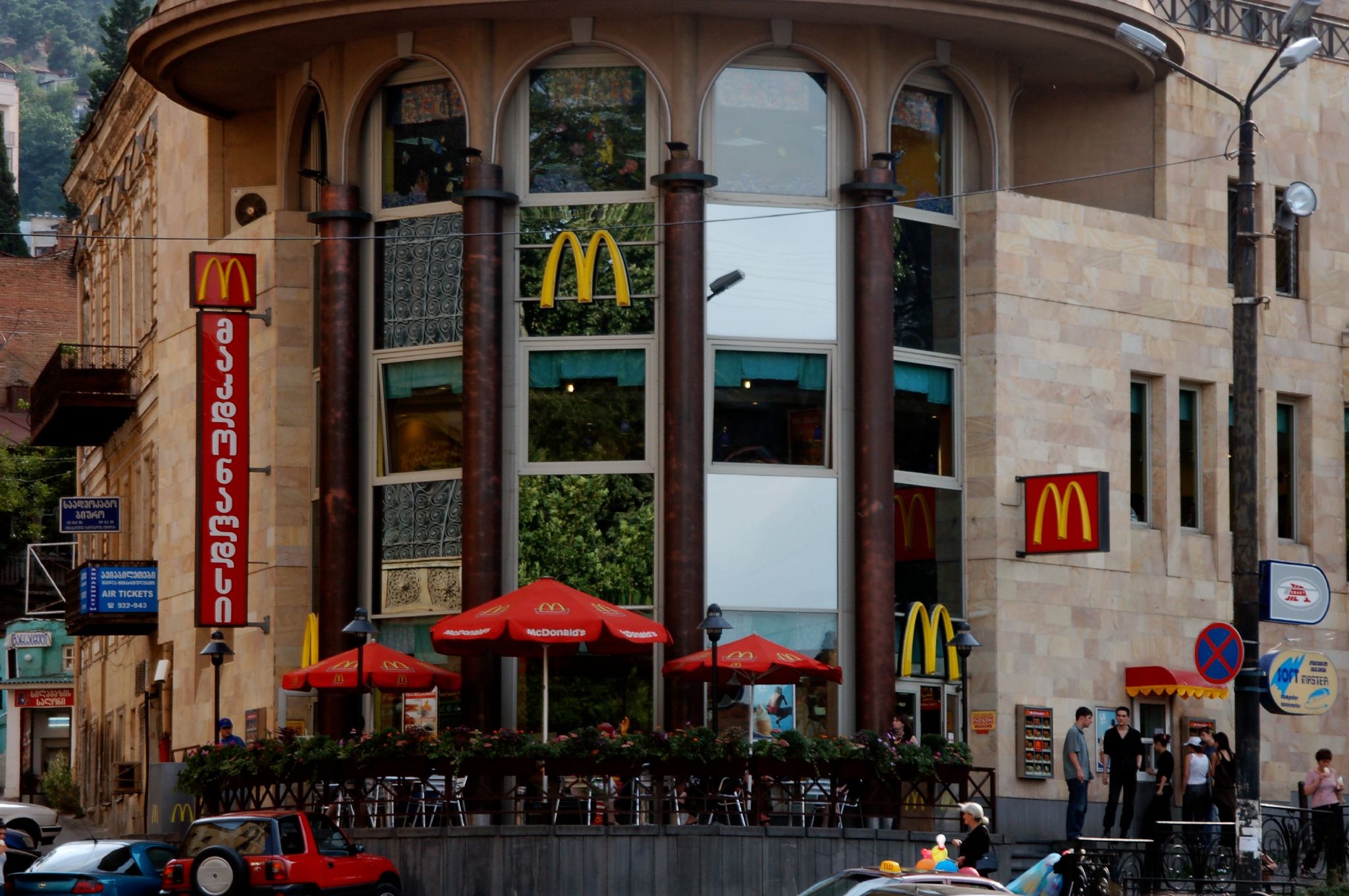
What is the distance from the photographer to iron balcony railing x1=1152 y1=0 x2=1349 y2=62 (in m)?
35.3

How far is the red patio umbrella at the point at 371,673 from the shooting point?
28.4 m

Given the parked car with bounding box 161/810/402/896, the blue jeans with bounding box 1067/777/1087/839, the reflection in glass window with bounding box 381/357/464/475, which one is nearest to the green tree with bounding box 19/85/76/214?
the reflection in glass window with bounding box 381/357/464/475

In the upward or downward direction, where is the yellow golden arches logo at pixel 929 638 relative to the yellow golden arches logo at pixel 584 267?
downward

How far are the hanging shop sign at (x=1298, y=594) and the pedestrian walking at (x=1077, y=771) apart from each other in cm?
316

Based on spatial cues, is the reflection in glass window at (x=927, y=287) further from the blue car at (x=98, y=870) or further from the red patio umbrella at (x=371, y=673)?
the blue car at (x=98, y=870)

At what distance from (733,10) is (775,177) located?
2417 mm

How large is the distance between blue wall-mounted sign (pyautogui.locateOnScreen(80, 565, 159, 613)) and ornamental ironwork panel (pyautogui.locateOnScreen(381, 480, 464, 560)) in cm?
975

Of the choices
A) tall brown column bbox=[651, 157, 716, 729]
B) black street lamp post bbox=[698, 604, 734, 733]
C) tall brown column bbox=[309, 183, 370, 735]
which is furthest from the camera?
tall brown column bbox=[309, 183, 370, 735]

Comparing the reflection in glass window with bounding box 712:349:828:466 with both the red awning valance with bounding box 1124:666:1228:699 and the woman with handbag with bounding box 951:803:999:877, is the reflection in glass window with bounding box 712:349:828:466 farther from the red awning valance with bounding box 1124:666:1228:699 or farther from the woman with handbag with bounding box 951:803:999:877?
the woman with handbag with bounding box 951:803:999:877

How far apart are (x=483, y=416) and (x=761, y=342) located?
4029 mm

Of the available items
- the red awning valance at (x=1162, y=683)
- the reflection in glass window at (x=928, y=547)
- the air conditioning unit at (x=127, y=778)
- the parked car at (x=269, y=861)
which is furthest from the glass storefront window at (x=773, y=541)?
the air conditioning unit at (x=127, y=778)

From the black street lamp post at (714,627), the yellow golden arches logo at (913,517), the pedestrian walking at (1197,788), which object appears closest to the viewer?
the black street lamp post at (714,627)

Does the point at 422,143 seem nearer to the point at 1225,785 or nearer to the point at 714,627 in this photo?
the point at 714,627

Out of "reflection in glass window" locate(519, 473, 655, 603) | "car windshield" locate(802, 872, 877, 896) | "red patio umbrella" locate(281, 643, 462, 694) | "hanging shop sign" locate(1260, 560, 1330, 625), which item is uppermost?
"reflection in glass window" locate(519, 473, 655, 603)
